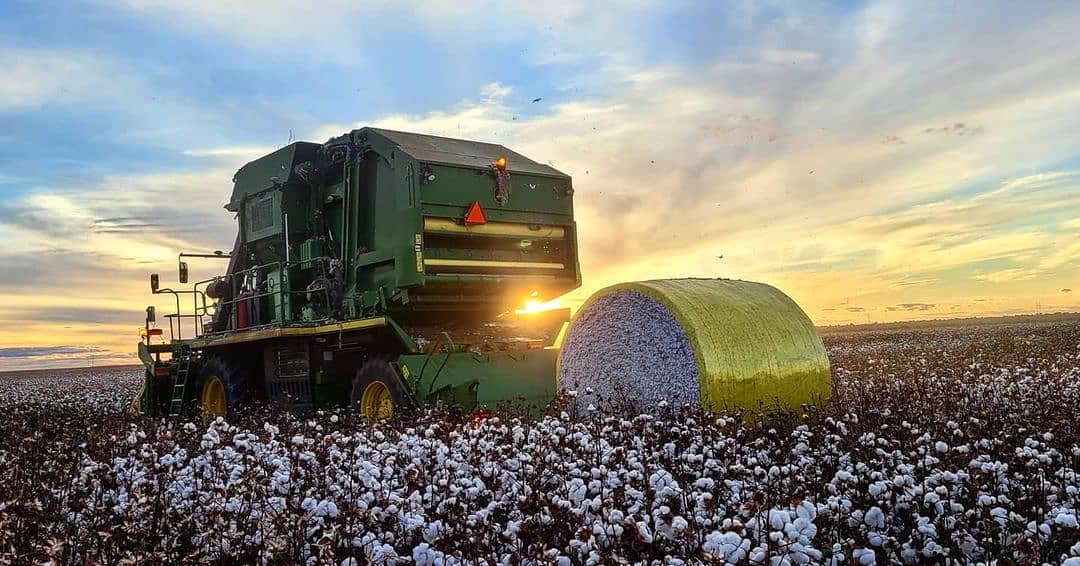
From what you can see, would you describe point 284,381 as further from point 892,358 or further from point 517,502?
point 892,358

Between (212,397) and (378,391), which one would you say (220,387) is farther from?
(378,391)

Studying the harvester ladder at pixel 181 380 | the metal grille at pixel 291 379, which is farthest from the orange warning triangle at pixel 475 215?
the harvester ladder at pixel 181 380

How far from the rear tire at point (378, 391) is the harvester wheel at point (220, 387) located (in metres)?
3.38

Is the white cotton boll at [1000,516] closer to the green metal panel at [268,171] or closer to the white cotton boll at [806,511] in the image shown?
the white cotton boll at [806,511]

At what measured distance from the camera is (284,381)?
13.7 meters

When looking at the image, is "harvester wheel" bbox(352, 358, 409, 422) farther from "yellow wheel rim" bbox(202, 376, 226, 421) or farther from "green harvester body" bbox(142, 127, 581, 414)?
"yellow wheel rim" bbox(202, 376, 226, 421)

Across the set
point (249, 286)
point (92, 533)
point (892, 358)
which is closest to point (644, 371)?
point (92, 533)

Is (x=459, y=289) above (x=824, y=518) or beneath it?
above

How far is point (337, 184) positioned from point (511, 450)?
302 inches

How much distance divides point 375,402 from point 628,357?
13.1 ft

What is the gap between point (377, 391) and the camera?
11789 mm

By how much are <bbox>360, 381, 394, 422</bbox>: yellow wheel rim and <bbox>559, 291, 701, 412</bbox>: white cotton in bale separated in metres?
2.61

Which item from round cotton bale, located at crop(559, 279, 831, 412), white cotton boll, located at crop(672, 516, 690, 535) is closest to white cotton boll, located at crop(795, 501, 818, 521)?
white cotton boll, located at crop(672, 516, 690, 535)

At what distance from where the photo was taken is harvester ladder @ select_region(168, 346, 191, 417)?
16.1 meters
